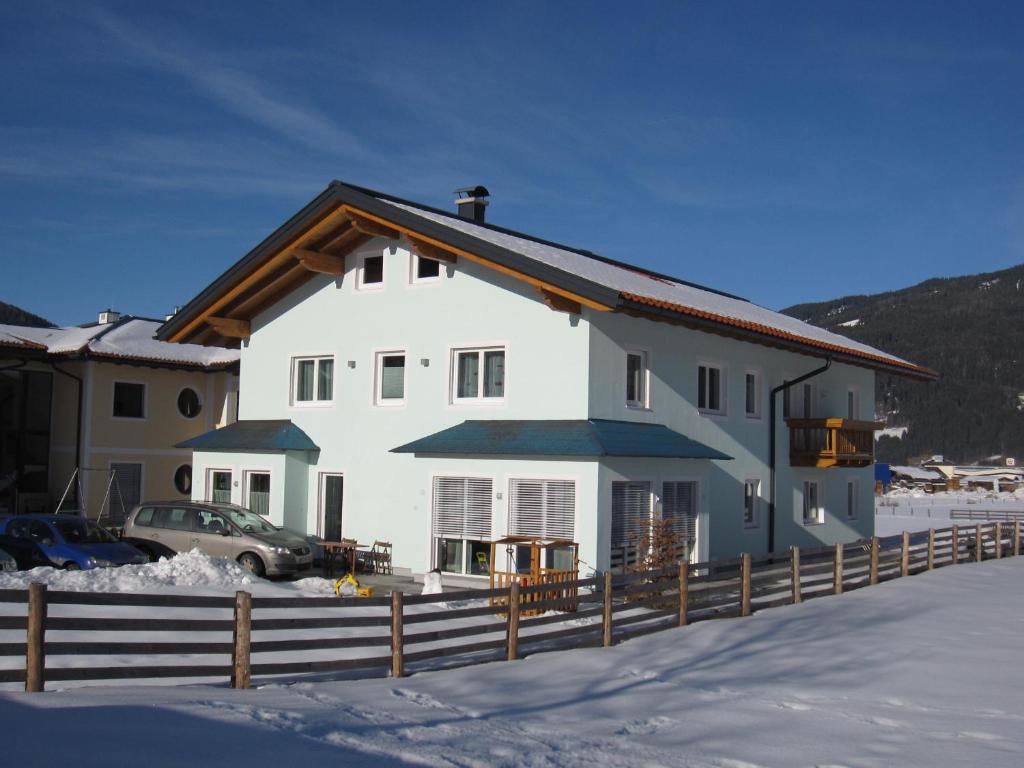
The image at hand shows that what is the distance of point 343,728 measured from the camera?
8.42 m

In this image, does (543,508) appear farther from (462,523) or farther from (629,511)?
(462,523)

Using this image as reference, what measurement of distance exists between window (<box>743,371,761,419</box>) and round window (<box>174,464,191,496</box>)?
718 inches

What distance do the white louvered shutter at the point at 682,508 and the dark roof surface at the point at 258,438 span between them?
7907 millimetres

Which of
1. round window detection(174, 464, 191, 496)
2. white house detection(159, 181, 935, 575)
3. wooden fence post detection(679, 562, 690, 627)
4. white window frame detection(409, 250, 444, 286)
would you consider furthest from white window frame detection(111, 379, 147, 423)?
wooden fence post detection(679, 562, 690, 627)

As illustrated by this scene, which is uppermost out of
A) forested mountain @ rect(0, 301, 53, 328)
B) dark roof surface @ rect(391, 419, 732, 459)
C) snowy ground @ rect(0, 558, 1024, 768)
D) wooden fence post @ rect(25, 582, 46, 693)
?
forested mountain @ rect(0, 301, 53, 328)

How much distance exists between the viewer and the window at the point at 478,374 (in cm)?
2069

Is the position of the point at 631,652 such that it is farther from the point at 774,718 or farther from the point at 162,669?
the point at 162,669

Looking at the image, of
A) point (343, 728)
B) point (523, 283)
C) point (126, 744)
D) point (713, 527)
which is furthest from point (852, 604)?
point (126, 744)

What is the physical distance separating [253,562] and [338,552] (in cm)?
233

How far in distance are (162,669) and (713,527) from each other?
602 inches

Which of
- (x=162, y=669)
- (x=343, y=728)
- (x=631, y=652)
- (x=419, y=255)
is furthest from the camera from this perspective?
(x=419, y=255)

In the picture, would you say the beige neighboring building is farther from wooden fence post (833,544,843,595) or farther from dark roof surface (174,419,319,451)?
wooden fence post (833,544,843,595)

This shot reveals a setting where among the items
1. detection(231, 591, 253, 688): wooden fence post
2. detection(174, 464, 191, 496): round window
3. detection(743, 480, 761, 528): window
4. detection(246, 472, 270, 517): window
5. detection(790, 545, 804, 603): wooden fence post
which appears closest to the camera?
detection(231, 591, 253, 688): wooden fence post

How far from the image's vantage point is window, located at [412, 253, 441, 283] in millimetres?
21766
